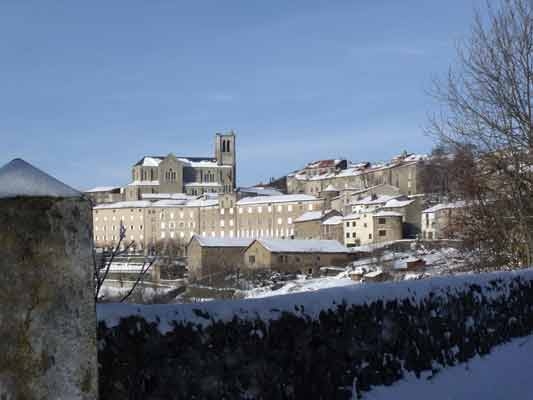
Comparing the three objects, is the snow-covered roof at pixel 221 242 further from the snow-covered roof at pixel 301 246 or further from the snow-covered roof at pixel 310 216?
the snow-covered roof at pixel 310 216

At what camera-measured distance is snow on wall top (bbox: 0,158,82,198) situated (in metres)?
2.49

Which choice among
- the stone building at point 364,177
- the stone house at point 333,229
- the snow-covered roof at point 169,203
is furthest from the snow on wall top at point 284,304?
the snow-covered roof at point 169,203

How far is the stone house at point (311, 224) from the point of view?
90125 mm

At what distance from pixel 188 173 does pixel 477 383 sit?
131 meters

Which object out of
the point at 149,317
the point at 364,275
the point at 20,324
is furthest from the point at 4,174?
the point at 364,275

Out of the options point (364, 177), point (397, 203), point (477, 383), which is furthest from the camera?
point (364, 177)

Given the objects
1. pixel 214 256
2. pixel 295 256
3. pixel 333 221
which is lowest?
pixel 295 256

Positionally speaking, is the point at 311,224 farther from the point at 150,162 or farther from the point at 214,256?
the point at 150,162

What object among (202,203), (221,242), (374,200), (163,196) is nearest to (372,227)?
(374,200)

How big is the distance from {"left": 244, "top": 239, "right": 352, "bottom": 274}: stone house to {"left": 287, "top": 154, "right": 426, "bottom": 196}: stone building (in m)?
28.5

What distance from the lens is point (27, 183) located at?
2527 millimetres

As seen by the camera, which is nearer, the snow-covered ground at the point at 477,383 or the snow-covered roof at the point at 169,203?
the snow-covered ground at the point at 477,383

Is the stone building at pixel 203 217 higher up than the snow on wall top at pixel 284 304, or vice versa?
the stone building at pixel 203 217

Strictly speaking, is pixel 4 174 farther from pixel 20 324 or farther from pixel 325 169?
pixel 325 169
